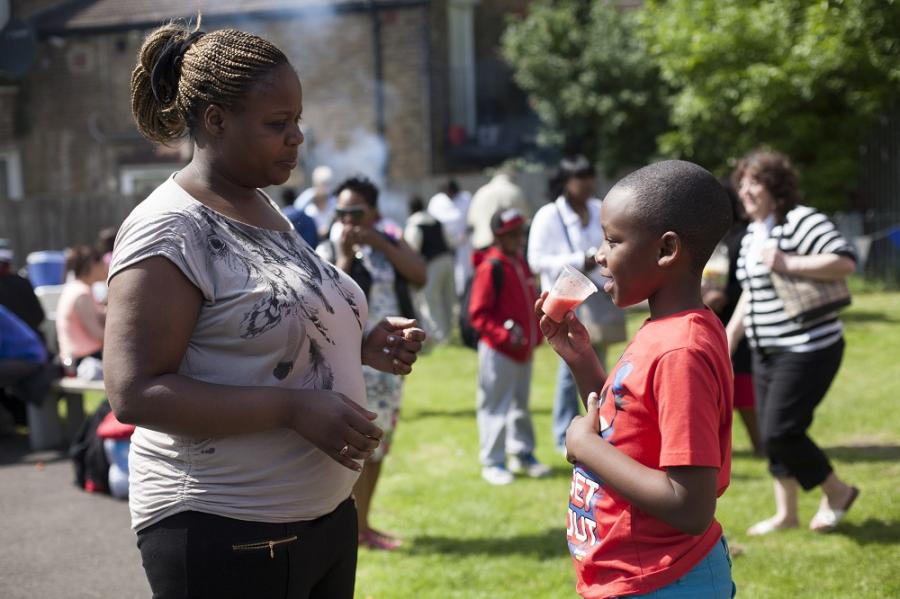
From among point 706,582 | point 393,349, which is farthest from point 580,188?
point 706,582

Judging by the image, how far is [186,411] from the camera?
84.6 inches

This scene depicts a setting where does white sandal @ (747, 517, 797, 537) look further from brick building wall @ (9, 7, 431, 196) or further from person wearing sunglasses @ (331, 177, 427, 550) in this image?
brick building wall @ (9, 7, 431, 196)

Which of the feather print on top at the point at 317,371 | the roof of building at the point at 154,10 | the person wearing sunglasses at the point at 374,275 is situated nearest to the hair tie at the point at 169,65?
the feather print on top at the point at 317,371

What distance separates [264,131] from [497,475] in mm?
4946

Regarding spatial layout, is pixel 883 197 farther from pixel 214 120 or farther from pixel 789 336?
pixel 214 120

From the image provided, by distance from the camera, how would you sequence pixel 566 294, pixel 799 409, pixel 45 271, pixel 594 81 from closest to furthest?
pixel 566 294 → pixel 799 409 → pixel 45 271 → pixel 594 81

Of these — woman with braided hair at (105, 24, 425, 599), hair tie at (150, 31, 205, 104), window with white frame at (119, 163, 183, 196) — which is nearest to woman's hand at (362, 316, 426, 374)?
woman with braided hair at (105, 24, 425, 599)

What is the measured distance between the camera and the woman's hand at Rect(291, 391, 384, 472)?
219 centimetres

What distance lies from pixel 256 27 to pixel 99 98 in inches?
159

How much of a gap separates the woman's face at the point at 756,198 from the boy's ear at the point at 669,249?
3.33 metres

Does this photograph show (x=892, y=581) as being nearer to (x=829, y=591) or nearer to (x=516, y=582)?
(x=829, y=591)

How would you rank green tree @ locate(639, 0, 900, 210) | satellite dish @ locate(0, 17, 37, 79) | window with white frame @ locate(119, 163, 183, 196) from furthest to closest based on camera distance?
window with white frame @ locate(119, 163, 183, 196) → green tree @ locate(639, 0, 900, 210) → satellite dish @ locate(0, 17, 37, 79)

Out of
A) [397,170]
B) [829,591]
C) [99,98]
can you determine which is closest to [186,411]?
[829,591]

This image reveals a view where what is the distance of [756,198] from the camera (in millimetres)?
5508
